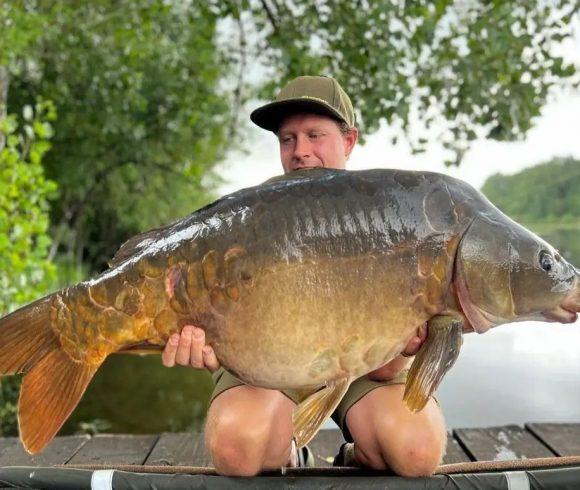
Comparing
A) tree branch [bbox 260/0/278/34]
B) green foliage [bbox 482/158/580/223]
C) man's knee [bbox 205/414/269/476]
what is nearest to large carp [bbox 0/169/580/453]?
man's knee [bbox 205/414/269/476]

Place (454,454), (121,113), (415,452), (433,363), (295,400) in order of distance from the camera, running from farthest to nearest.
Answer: (121,113), (454,454), (295,400), (415,452), (433,363)

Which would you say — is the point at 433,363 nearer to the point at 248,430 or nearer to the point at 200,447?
the point at 248,430

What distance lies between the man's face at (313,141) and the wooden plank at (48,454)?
4.32 feet

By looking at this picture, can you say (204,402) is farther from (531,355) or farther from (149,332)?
(149,332)

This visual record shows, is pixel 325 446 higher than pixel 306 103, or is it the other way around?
pixel 306 103

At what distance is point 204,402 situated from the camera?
18.5ft

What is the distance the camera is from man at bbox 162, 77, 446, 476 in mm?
1681

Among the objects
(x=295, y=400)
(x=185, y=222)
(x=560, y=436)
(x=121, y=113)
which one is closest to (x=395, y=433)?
(x=295, y=400)

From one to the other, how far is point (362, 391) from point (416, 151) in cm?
252

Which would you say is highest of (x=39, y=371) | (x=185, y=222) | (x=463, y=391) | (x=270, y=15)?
(x=270, y=15)

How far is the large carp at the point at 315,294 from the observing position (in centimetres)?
140

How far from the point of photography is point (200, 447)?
246 cm

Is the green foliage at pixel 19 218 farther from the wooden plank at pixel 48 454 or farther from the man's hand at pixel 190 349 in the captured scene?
the man's hand at pixel 190 349

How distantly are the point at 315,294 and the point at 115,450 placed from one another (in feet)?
4.60
